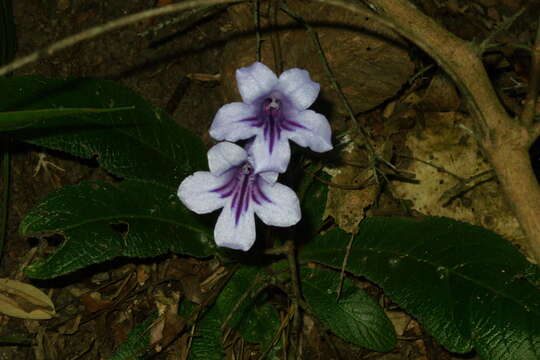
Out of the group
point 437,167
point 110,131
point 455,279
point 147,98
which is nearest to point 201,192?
point 110,131

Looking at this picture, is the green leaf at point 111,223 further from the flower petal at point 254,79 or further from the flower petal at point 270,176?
the flower petal at point 254,79

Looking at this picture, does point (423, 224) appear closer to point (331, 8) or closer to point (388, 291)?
point (388, 291)

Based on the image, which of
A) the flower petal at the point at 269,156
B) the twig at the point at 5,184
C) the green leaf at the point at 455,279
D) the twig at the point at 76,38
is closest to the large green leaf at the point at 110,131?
the twig at the point at 5,184

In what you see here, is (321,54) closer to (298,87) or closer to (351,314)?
(298,87)

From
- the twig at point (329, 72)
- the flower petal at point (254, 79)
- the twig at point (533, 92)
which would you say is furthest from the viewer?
the twig at point (329, 72)

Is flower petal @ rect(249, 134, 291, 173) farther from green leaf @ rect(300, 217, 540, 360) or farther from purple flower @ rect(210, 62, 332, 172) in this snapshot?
green leaf @ rect(300, 217, 540, 360)

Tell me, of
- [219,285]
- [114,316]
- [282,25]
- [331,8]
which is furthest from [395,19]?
[114,316]
